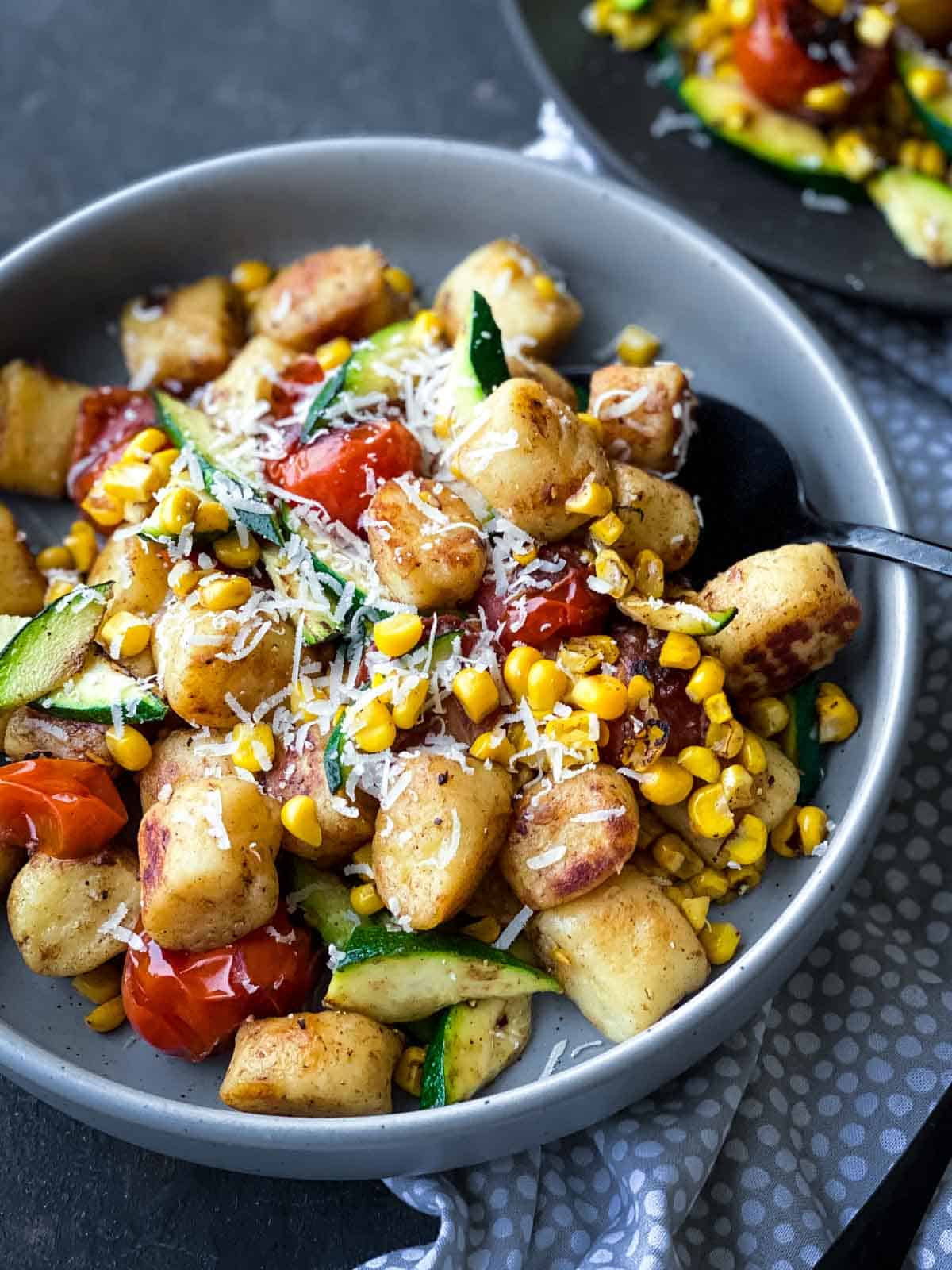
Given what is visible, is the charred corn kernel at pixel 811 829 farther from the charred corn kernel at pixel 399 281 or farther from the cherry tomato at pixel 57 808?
the charred corn kernel at pixel 399 281

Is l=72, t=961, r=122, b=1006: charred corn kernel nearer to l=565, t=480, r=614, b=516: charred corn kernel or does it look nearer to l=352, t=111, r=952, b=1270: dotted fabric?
l=352, t=111, r=952, b=1270: dotted fabric

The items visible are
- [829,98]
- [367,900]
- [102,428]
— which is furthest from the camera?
[829,98]

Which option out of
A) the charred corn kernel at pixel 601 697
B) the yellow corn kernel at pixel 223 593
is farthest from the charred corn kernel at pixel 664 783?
the yellow corn kernel at pixel 223 593

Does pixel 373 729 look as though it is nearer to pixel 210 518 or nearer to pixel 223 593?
pixel 223 593

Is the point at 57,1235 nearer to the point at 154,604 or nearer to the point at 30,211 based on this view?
the point at 154,604

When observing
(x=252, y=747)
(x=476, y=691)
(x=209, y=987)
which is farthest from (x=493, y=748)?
(x=209, y=987)

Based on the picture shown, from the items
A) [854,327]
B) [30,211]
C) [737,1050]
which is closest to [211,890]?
[737,1050]
